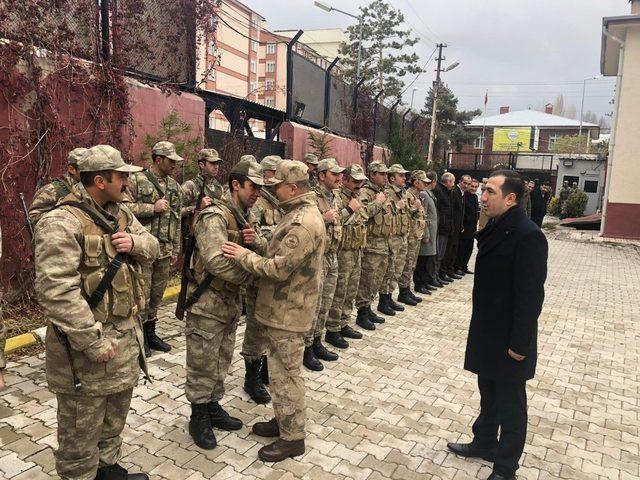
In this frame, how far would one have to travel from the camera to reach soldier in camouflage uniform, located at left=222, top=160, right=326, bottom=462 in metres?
3.07

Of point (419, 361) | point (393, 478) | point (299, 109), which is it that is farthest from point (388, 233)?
point (299, 109)

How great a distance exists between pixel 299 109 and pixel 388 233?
5.60 metres

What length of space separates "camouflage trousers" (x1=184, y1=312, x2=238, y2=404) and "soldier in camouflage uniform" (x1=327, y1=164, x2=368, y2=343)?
6.92 feet

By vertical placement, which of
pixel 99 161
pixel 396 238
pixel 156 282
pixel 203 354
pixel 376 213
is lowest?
pixel 203 354

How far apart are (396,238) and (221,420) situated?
3767 millimetres

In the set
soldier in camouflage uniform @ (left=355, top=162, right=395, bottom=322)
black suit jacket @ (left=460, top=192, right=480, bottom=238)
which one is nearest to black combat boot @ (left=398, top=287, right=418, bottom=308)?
soldier in camouflage uniform @ (left=355, top=162, right=395, bottom=322)

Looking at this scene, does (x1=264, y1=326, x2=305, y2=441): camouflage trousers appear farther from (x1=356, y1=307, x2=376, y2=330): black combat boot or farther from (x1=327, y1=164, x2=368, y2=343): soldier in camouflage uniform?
(x1=356, y1=307, x2=376, y2=330): black combat boot

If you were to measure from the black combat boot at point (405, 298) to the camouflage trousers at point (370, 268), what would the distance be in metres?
1.44

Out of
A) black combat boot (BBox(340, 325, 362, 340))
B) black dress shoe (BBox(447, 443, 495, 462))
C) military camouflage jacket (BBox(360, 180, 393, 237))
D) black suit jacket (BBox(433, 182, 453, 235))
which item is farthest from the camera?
black suit jacket (BBox(433, 182, 453, 235))

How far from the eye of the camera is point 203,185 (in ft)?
18.1

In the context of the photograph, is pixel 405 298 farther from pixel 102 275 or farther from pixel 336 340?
pixel 102 275

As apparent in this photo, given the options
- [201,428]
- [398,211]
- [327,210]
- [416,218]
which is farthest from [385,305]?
[201,428]

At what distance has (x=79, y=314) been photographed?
7.30ft

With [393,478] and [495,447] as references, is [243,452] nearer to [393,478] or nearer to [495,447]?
[393,478]
